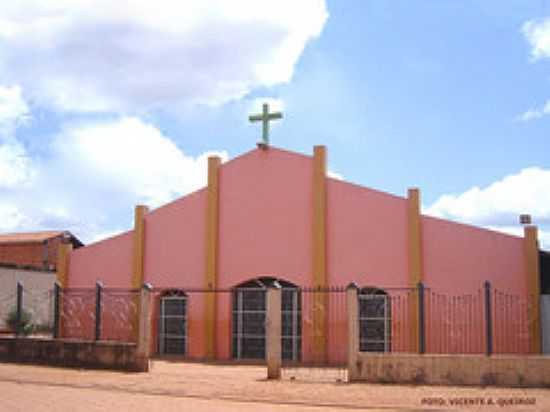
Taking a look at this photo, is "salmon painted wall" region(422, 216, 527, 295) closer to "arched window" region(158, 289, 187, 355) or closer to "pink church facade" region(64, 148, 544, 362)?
"pink church facade" region(64, 148, 544, 362)

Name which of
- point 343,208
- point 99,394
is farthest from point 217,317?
point 99,394

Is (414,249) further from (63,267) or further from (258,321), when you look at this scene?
(63,267)

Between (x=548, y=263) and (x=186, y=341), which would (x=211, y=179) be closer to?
(x=186, y=341)

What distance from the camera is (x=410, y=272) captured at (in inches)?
679

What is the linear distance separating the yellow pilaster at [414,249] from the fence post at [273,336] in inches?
179

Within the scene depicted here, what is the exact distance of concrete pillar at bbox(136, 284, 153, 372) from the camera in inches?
565

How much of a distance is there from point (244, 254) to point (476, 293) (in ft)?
19.8

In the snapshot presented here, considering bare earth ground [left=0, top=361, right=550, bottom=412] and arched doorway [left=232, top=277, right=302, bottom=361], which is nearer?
bare earth ground [left=0, top=361, right=550, bottom=412]

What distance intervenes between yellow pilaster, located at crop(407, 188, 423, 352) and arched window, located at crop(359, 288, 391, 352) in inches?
25.2

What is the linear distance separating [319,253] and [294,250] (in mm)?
777

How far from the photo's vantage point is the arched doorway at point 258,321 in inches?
723

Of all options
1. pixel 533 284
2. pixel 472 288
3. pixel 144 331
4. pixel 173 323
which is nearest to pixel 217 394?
pixel 144 331

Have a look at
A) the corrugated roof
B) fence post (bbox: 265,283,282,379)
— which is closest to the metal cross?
fence post (bbox: 265,283,282,379)

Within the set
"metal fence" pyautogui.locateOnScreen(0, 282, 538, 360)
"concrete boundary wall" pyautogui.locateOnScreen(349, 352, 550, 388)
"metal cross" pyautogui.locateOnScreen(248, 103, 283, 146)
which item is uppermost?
"metal cross" pyautogui.locateOnScreen(248, 103, 283, 146)
